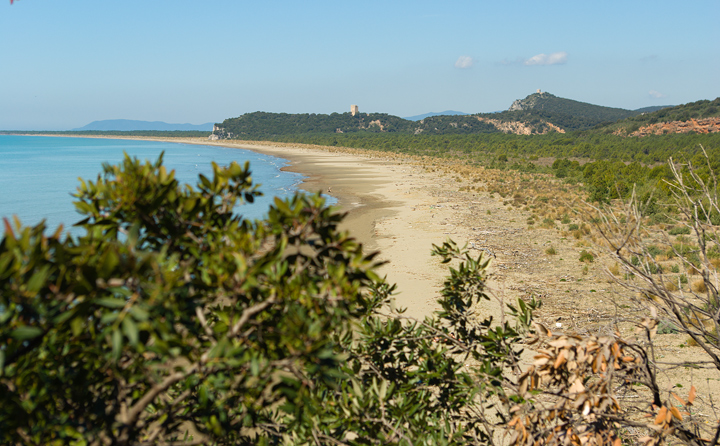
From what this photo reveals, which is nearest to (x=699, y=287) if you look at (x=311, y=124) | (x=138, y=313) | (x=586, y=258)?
(x=586, y=258)

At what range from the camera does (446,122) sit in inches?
5281

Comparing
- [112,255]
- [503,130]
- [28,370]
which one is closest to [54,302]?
[112,255]

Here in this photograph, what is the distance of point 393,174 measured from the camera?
4112 centimetres

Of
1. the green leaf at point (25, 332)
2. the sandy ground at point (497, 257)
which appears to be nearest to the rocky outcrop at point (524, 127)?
the sandy ground at point (497, 257)

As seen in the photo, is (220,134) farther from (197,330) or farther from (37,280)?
(37,280)

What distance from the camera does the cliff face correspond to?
59344 mm

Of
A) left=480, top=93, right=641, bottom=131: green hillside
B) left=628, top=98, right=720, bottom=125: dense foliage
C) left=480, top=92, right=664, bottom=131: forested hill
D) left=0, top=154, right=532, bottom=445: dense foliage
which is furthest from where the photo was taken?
left=480, top=93, right=641, bottom=131: green hillside

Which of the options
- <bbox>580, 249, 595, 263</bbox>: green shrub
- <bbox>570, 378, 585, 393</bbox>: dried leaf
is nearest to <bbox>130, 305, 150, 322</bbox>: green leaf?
<bbox>570, 378, 585, 393</bbox>: dried leaf

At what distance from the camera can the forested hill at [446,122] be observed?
117 metres

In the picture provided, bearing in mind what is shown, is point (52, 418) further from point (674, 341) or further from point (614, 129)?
point (614, 129)

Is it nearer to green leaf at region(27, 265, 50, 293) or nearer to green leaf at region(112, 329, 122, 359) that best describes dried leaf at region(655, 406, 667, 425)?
green leaf at region(112, 329, 122, 359)

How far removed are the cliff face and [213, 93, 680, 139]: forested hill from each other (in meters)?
43.7

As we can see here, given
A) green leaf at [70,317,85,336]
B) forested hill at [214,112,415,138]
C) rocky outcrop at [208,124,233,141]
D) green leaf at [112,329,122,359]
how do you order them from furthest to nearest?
Result: rocky outcrop at [208,124,233,141] < forested hill at [214,112,415,138] < green leaf at [70,317,85,336] < green leaf at [112,329,122,359]

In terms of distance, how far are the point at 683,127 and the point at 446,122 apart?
248ft
